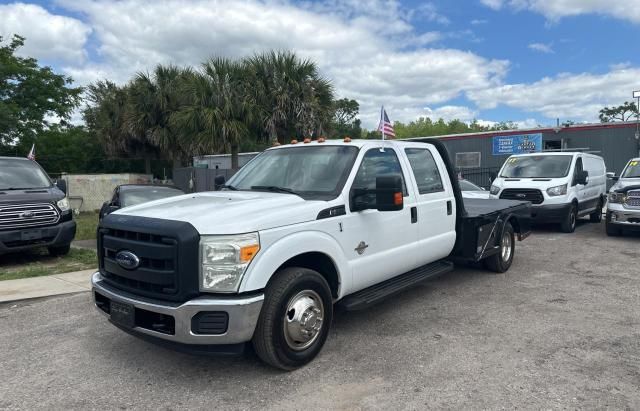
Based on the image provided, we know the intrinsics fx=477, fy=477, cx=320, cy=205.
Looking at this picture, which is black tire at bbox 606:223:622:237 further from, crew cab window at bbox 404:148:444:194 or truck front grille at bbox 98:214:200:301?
truck front grille at bbox 98:214:200:301

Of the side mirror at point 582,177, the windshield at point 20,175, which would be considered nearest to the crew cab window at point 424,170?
the windshield at point 20,175

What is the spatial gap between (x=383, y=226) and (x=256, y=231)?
1.65 meters

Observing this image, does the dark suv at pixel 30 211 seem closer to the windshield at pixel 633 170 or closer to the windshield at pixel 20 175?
the windshield at pixel 20 175

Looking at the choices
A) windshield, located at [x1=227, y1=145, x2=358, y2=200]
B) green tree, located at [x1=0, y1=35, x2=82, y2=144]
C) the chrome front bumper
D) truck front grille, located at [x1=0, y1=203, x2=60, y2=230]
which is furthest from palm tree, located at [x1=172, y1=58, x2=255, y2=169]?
green tree, located at [x1=0, y1=35, x2=82, y2=144]

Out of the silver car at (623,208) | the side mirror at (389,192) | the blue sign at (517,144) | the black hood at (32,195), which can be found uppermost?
the blue sign at (517,144)

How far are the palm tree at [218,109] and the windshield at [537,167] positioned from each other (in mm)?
8864

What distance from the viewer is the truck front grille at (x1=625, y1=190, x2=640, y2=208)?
9.85 m

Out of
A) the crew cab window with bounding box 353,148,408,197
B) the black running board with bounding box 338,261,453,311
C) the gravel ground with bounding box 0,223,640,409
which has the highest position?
the crew cab window with bounding box 353,148,408,197

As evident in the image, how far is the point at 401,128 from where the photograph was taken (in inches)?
3570

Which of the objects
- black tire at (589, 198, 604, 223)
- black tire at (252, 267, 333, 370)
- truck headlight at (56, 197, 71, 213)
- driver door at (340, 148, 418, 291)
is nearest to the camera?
black tire at (252, 267, 333, 370)

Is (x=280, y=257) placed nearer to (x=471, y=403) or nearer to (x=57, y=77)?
(x=471, y=403)

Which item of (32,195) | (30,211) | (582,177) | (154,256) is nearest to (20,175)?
(32,195)

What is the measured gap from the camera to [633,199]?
992cm

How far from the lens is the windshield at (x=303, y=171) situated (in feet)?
14.7
